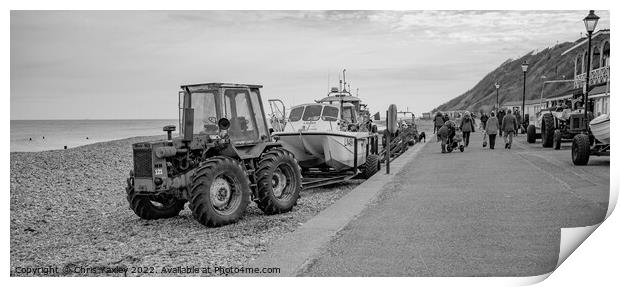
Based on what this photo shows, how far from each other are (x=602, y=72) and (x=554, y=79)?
14.5ft

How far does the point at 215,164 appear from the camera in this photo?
7.84m

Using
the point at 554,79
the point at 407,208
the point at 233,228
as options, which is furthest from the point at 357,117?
the point at 233,228

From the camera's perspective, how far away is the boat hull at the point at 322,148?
41.4ft

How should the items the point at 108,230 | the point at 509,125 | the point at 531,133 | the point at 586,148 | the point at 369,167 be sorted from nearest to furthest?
1. the point at 108,230
2. the point at 586,148
3. the point at 369,167
4. the point at 509,125
5. the point at 531,133

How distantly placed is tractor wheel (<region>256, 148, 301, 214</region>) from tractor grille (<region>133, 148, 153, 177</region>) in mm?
1638

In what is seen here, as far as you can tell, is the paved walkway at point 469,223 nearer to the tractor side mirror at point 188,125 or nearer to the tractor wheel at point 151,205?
the tractor side mirror at point 188,125

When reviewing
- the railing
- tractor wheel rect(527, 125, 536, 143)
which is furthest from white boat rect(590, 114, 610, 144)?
tractor wheel rect(527, 125, 536, 143)

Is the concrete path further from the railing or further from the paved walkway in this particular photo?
the railing

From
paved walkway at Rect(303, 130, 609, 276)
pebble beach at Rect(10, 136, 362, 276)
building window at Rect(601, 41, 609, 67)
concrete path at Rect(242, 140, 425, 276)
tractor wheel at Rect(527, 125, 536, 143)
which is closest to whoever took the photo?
paved walkway at Rect(303, 130, 609, 276)

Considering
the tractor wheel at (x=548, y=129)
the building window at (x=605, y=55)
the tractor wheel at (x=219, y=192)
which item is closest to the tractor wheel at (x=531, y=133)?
the tractor wheel at (x=548, y=129)

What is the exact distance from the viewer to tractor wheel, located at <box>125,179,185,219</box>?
335 inches

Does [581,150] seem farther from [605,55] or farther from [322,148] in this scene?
[322,148]

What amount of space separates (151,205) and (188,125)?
63.4 inches

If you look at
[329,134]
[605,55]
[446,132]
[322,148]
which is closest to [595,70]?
[605,55]
